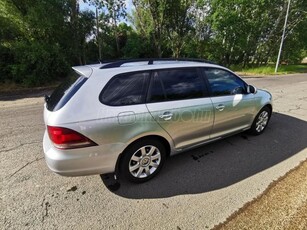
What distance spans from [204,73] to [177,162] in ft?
5.14

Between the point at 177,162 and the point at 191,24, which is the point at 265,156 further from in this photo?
the point at 191,24

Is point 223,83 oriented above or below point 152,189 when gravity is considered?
above

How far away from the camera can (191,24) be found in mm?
18656

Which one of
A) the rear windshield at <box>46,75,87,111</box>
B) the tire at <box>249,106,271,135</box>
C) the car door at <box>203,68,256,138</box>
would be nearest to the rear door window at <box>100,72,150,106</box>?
the rear windshield at <box>46,75,87,111</box>

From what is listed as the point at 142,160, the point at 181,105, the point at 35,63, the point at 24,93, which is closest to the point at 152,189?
the point at 142,160

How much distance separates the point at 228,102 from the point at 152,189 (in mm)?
1967

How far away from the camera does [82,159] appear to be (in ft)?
8.29

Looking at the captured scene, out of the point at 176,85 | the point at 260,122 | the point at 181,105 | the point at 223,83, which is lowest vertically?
the point at 260,122

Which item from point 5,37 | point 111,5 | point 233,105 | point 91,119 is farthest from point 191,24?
point 91,119

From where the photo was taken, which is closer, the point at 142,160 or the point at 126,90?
the point at 126,90

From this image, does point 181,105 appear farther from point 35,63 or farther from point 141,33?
point 141,33

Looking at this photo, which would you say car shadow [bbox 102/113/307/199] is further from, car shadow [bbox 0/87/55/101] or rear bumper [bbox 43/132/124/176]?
car shadow [bbox 0/87/55/101]

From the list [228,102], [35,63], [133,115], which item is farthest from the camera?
[35,63]

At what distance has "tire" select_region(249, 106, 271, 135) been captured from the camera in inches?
175
